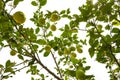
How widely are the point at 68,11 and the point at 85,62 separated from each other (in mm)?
1260

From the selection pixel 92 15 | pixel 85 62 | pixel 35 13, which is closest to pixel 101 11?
pixel 92 15

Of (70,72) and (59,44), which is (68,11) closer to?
(59,44)

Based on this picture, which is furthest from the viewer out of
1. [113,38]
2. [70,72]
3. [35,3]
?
[35,3]

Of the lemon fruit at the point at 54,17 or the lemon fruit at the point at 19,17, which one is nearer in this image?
the lemon fruit at the point at 19,17

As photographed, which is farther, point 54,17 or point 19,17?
point 54,17

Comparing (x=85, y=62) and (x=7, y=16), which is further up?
(x=85, y=62)

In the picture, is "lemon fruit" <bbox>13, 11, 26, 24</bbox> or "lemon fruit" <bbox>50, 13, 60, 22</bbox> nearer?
"lemon fruit" <bbox>13, 11, 26, 24</bbox>

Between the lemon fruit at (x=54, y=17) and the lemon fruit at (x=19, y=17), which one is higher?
the lemon fruit at (x=54, y=17)

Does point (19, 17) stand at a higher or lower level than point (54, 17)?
lower

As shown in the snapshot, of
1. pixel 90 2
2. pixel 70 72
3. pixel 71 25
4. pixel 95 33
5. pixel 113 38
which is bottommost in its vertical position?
pixel 70 72

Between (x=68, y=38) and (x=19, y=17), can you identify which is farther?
(x=68, y=38)

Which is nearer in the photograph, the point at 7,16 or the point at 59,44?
the point at 7,16

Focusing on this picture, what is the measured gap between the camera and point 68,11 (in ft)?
11.2

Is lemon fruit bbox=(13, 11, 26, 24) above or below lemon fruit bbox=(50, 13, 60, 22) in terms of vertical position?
below
